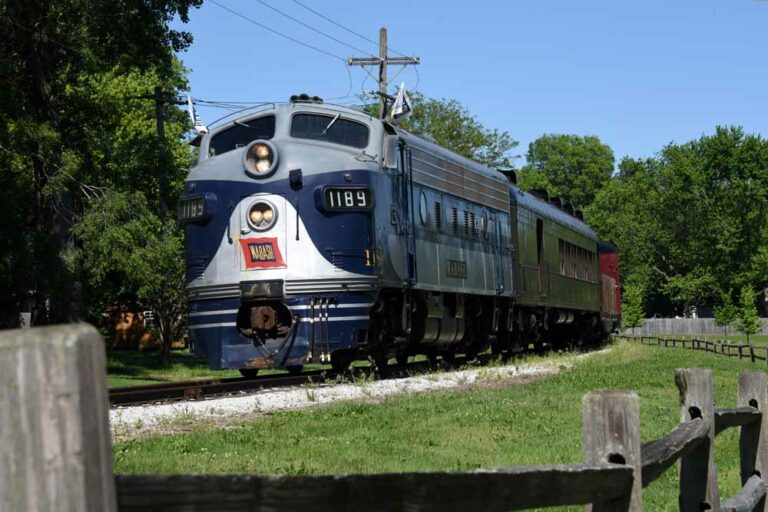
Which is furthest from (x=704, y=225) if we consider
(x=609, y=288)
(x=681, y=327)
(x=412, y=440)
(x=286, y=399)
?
(x=412, y=440)

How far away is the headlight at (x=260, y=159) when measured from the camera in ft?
60.8

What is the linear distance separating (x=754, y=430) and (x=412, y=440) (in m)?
3.81

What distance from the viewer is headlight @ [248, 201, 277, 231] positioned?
18328 mm

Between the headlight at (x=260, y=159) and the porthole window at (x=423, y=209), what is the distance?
121 inches

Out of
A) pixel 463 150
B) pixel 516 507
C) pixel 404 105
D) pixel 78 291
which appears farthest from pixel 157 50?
pixel 463 150

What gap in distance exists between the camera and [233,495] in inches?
86.8

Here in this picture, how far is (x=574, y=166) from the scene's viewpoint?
131625mm

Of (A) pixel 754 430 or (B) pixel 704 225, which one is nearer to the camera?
(A) pixel 754 430

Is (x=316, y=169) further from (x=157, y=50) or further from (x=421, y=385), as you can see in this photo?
(x=157, y=50)

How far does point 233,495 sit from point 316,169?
1637 centimetres

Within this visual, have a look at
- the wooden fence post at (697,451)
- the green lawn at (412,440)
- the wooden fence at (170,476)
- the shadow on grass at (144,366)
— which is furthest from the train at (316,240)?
the shadow on grass at (144,366)

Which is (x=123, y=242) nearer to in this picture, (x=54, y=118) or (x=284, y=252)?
(x=54, y=118)

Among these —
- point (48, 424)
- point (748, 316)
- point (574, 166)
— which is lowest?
point (748, 316)

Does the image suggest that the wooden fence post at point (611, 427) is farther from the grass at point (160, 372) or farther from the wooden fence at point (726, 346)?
the wooden fence at point (726, 346)
